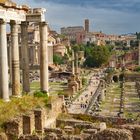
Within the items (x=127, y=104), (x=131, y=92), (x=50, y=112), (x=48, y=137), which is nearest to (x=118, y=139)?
(x=48, y=137)

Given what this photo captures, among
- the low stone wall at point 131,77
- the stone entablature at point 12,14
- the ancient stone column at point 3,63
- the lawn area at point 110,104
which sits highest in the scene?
the stone entablature at point 12,14

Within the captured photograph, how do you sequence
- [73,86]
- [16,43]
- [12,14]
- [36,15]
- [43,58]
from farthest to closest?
1. [73,86]
2. [43,58]
3. [36,15]
4. [16,43]
5. [12,14]

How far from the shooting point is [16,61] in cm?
2133

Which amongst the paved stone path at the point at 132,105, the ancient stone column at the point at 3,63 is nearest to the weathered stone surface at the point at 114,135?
the ancient stone column at the point at 3,63

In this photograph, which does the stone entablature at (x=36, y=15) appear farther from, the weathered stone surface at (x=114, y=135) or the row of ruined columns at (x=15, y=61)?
the weathered stone surface at (x=114, y=135)

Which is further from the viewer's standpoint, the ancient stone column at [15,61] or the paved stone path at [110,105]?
the paved stone path at [110,105]

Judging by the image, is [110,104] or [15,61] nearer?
[15,61]

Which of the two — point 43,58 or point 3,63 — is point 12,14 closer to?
point 3,63

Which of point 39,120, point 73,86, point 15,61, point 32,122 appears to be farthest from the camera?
point 73,86

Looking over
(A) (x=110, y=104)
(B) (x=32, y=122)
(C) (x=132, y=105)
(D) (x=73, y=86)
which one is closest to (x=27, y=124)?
(B) (x=32, y=122)

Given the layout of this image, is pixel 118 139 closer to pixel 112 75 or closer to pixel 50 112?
pixel 50 112

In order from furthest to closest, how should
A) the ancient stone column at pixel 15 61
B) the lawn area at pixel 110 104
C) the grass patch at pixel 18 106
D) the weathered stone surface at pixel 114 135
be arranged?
the lawn area at pixel 110 104 < the ancient stone column at pixel 15 61 < the grass patch at pixel 18 106 < the weathered stone surface at pixel 114 135

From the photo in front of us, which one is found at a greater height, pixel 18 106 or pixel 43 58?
pixel 43 58

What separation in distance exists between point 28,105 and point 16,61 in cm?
421
